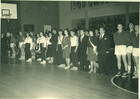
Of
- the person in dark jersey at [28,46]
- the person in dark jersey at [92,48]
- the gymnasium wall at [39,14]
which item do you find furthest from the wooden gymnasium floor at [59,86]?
the gymnasium wall at [39,14]

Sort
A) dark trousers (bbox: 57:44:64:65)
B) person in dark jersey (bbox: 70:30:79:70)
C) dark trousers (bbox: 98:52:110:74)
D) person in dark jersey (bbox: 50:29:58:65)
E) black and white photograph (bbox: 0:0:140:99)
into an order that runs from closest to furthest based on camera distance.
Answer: black and white photograph (bbox: 0:0:140:99) < dark trousers (bbox: 98:52:110:74) < person in dark jersey (bbox: 70:30:79:70) < dark trousers (bbox: 57:44:64:65) < person in dark jersey (bbox: 50:29:58:65)

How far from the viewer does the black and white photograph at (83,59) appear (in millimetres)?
4695

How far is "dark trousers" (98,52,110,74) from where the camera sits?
20.2 feet

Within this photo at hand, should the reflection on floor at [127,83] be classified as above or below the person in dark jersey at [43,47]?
below

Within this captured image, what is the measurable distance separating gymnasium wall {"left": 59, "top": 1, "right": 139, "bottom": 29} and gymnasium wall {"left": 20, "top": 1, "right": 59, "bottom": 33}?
0.41 metres

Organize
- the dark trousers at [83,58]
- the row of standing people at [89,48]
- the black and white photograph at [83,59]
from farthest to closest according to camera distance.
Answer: the dark trousers at [83,58], the row of standing people at [89,48], the black and white photograph at [83,59]

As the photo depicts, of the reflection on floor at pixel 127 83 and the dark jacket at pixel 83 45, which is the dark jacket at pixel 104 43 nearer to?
the dark jacket at pixel 83 45

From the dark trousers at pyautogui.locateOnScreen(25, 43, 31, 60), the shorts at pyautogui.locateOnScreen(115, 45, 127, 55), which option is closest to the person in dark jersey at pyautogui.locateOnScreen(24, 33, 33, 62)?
the dark trousers at pyautogui.locateOnScreen(25, 43, 31, 60)

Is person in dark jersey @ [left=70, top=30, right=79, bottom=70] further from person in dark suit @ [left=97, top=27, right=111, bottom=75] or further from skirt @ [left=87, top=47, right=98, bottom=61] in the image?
person in dark suit @ [left=97, top=27, right=111, bottom=75]

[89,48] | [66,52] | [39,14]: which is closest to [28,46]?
[66,52]

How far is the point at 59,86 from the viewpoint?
16.7 ft

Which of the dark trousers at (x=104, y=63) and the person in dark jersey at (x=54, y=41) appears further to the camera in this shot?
the person in dark jersey at (x=54, y=41)

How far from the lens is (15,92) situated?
467 centimetres

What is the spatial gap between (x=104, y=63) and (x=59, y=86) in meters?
1.65
